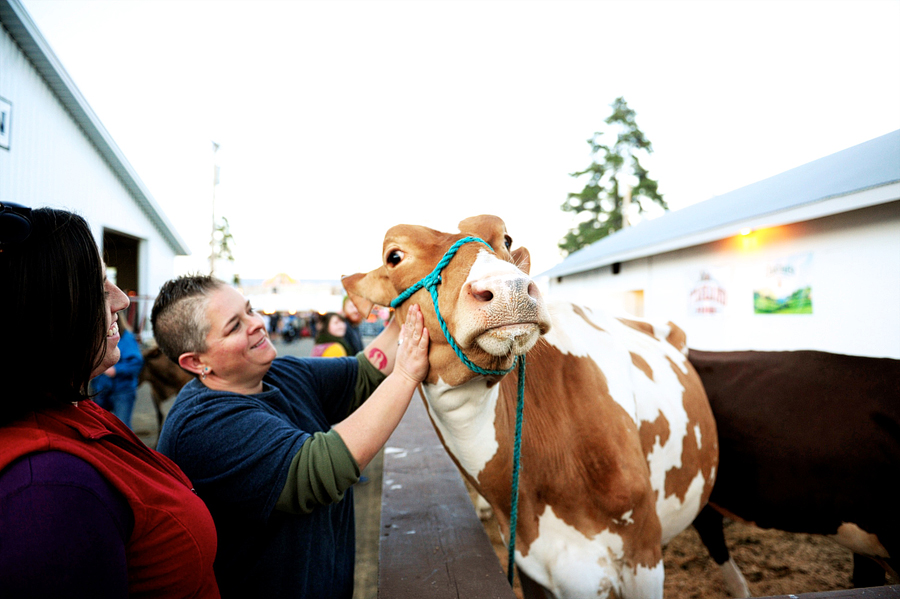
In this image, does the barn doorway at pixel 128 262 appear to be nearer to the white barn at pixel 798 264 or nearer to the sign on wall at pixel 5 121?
the sign on wall at pixel 5 121

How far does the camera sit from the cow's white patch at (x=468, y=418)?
67.1 inches

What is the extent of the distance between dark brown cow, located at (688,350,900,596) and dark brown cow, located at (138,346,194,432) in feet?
22.6

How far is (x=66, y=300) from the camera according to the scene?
2.98ft

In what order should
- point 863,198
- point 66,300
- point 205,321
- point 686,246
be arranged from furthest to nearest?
point 686,246, point 863,198, point 205,321, point 66,300

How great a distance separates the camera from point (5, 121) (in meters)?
7.11

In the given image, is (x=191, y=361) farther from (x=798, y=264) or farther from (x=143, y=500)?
(x=798, y=264)

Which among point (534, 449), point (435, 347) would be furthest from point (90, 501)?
point (534, 449)

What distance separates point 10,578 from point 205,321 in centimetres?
98

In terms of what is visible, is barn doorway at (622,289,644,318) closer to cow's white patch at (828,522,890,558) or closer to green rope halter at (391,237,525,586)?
cow's white patch at (828,522,890,558)

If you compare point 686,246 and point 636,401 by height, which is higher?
point 686,246

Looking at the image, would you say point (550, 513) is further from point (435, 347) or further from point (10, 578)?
point (10, 578)

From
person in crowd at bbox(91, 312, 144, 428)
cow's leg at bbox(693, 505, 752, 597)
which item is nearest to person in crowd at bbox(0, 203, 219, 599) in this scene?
cow's leg at bbox(693, 505, 752, 597)

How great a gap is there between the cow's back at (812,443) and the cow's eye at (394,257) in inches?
92.4

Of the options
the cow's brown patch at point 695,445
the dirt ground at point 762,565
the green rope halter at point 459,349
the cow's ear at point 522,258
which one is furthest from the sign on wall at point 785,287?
the green rope halter at point 459,349
